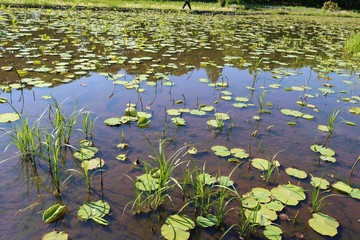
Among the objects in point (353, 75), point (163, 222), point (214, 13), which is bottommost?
point (163, 222)

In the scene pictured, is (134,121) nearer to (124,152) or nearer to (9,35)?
(124,152)

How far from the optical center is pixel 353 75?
6.31 metres

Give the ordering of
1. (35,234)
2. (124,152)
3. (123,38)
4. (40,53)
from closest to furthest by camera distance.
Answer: (35,234)
(124,152)
(40,53)
(123,38)

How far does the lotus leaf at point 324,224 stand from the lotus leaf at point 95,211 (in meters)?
1.54

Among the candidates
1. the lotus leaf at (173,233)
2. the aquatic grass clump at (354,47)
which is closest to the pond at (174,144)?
the lotus leaf at (173,233)

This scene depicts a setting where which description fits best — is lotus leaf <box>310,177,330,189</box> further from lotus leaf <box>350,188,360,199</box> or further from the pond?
lotus leaf <box>350,188,360,199</box>

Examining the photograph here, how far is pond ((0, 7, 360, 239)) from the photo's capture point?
2.14 metres

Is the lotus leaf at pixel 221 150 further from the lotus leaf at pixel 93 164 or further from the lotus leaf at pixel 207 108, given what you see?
the lotus leaf at pixel 93 164

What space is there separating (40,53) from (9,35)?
2129 millimetres

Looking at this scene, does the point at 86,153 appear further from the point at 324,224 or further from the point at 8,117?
the point at 324,224

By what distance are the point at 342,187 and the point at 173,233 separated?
1.63m

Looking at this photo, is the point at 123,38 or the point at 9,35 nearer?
the point at 9,35

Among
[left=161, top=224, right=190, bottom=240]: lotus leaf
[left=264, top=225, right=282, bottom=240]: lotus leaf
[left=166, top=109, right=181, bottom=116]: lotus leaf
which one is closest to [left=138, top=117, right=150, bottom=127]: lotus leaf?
[left=166, top=109, right=181, bottom=116]: lotus leaf

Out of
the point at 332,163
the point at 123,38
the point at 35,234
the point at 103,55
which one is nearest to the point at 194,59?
the point at 103,55
